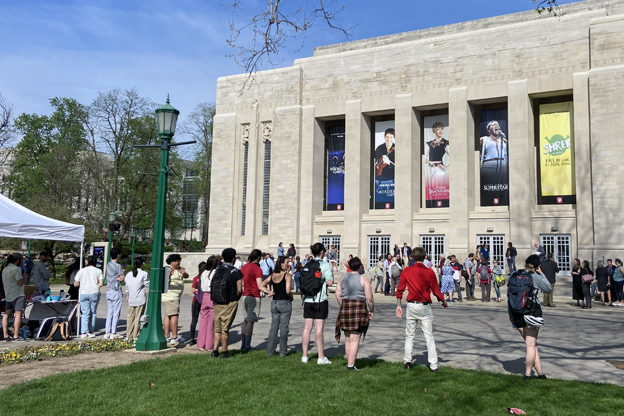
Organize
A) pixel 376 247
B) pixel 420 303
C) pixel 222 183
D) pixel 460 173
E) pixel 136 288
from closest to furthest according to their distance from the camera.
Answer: pixel 420 303 < pixel 136 288 < pixel 460 173 < pixel 376 247 < pixel 222 183

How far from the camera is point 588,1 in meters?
29.8

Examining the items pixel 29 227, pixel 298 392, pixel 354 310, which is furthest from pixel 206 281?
pixel 29 227

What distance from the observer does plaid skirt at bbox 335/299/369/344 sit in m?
7.95

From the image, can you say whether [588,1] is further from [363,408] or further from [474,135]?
[363,408]

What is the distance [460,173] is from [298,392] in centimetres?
2512

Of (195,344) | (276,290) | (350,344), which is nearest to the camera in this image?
(350,344)

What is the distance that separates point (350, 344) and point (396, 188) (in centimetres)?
2433

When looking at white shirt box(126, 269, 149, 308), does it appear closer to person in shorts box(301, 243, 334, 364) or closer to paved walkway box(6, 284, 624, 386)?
paved walkway box(6, 284, 624, 386)

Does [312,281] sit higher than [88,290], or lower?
higher

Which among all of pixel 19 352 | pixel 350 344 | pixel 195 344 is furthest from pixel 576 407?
pixel 19 352

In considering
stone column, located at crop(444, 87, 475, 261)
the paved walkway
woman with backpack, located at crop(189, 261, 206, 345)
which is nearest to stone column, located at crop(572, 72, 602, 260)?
stone column, located at crop(444, 87, 475, 261)

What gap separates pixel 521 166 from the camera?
2848 cm

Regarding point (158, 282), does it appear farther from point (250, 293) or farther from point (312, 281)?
point (312, 281)

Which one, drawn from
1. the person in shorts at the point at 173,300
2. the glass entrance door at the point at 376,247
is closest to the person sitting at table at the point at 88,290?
the person in shorts at the point at 173,300
